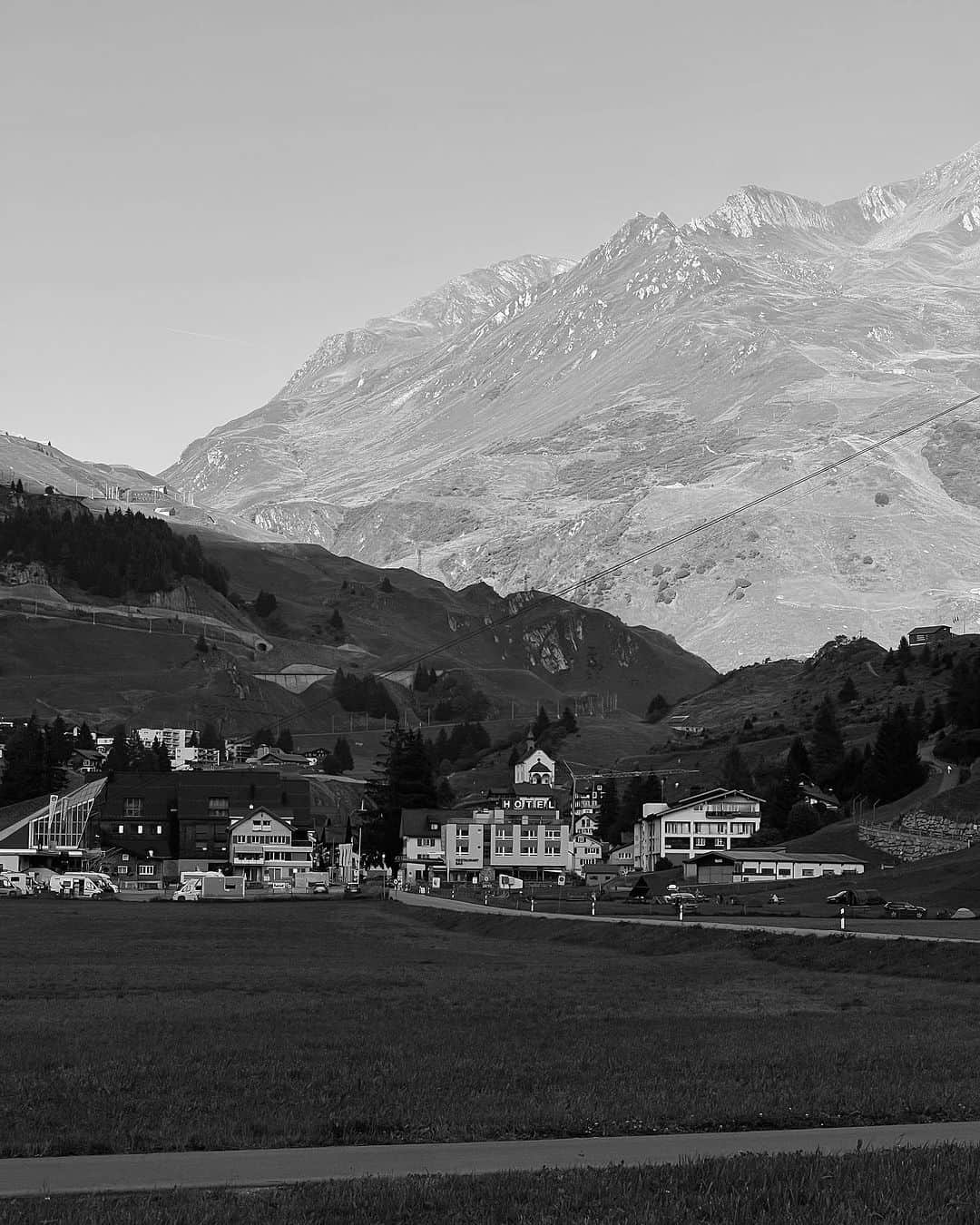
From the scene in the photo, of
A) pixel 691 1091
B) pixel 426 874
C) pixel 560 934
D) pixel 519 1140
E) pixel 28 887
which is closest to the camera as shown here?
pixel 519 1140

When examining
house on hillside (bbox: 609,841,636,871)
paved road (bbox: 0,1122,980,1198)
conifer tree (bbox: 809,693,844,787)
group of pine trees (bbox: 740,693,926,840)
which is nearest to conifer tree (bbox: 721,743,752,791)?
group of pine trees (bbox: 740,693,926,840)

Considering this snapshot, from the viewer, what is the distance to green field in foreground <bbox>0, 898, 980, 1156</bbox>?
18.9 meters

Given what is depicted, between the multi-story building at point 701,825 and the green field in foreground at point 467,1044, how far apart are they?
83674 mm

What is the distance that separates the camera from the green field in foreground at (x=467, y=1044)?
18891 millimetres

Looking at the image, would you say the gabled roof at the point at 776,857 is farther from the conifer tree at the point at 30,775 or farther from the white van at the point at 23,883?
the conifer tree at the point at 30,775

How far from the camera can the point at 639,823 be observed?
470 feet

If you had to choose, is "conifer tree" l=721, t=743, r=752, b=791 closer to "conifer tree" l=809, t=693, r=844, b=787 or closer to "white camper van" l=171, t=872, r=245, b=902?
"conifer tree" l=809, t=693, r=844, b=787

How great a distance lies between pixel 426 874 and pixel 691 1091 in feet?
384

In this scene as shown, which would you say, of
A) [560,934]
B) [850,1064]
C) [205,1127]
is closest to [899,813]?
[560,934]

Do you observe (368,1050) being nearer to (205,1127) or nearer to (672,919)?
(205,1127)

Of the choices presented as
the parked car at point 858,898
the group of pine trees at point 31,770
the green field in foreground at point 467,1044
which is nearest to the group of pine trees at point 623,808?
the group of pine trees at point 31,770

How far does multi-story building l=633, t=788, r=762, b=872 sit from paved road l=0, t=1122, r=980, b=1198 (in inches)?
4624

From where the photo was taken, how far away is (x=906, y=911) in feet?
220

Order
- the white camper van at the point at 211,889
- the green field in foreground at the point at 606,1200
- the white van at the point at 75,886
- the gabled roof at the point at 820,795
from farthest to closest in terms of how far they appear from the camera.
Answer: the gabled roof at the point at 820,795, the white van at the point at 75,886, the white camper van at the point at 211,889, the green field in foreground at the point at 606,1200
